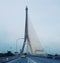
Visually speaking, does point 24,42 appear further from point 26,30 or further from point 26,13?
point 26,13

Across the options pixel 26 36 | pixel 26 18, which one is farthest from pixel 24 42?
pixel 26 18

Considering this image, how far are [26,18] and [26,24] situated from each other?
1632mm

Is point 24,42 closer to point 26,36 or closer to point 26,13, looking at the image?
point 26,36

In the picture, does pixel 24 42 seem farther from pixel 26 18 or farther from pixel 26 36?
pixel 26 18

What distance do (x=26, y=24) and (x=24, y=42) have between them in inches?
164

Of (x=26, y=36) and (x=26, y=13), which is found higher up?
(x=26, y=13)

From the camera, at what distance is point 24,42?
224ft

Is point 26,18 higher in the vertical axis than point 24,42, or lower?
higher

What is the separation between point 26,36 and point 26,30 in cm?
137

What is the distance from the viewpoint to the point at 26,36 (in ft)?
Answer: 226

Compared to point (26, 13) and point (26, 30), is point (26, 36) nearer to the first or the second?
point (26, 30)

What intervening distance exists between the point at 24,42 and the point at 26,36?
1.51m

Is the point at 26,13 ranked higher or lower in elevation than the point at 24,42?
higher

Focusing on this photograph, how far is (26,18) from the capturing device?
70.1m
